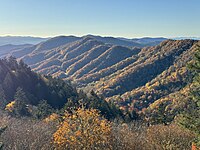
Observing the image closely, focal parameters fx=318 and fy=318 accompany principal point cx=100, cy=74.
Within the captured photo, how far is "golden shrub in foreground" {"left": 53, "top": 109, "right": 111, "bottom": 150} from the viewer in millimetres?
32531

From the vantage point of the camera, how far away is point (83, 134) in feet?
108

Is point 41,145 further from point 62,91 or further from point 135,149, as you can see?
point 62,91

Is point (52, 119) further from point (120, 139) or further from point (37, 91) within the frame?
point (37, 91)

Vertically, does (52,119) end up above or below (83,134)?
below

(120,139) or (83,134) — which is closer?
(83,134)

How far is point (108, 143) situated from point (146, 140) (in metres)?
6.12

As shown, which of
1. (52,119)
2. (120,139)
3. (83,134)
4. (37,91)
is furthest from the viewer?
(37,91)

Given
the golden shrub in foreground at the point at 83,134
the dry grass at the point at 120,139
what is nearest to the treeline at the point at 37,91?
the dry grass at the point at 120,139

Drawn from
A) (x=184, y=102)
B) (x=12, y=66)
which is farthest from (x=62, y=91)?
(x=184, y=102)

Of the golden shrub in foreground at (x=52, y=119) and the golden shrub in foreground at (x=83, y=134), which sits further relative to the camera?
the golden shrub in foreground at (x=52, y=119)

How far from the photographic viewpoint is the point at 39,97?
110938mm

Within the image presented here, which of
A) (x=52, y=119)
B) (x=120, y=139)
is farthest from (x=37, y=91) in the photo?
(x=120, y=139)

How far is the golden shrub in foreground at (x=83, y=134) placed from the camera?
3253 cm

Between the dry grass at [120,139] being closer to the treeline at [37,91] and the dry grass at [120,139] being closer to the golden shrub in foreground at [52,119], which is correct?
the golden shrub in foreground at [52,119]
